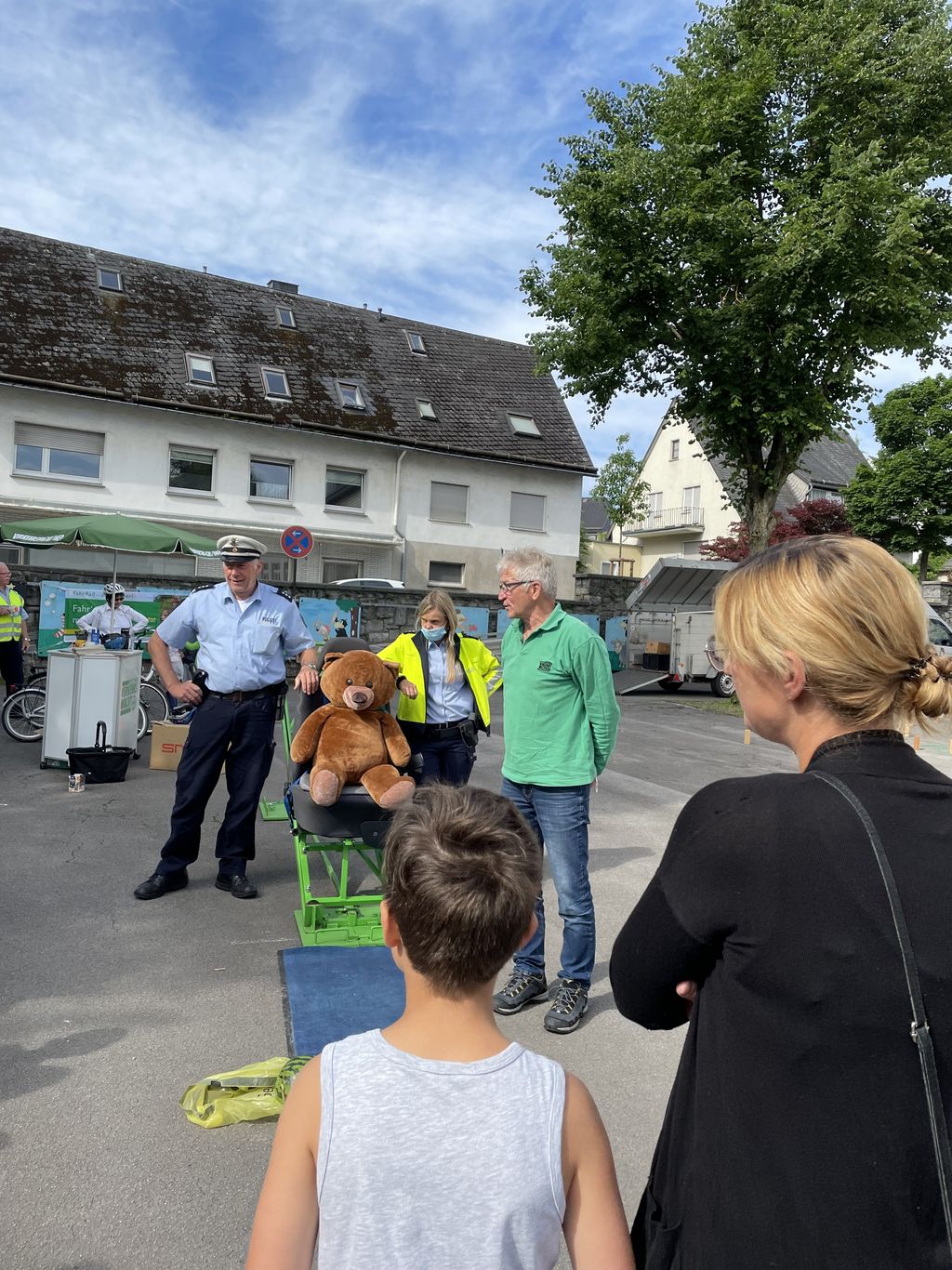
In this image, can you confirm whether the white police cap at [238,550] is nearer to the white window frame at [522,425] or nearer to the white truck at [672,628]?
the white truck at [672,628]

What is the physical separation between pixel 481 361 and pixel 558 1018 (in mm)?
31049

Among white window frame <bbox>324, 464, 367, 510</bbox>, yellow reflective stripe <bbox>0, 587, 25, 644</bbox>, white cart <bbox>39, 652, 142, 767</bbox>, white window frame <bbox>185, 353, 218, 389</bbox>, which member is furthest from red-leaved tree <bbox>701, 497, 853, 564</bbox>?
white cart <bbox>39, 652, 142, 767</bbox>

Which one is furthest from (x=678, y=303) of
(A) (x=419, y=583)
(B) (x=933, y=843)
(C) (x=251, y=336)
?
(B) (x=933, y=843)

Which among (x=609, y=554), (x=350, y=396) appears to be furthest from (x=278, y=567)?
(x=609, y=554)

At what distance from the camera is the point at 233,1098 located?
3320 mm

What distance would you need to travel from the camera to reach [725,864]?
1.28 m

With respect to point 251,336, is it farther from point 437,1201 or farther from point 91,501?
point 437,1201

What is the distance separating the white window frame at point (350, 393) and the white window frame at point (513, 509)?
5.42m

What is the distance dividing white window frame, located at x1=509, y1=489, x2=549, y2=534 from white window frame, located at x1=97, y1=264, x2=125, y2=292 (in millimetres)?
13003

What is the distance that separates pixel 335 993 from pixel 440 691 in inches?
75.1

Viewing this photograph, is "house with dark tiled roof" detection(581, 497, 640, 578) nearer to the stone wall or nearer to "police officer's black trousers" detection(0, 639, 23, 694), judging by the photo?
the stone wall

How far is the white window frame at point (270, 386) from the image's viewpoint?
27.0 metres

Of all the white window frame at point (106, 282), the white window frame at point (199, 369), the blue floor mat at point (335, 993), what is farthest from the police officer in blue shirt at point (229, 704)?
the white window frame at point (106, 282)

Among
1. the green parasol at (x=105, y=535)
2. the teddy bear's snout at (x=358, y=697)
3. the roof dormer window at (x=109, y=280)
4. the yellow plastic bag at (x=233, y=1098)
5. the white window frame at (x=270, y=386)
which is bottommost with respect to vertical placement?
the yellow plastic bag at (x=233, y=1098)
